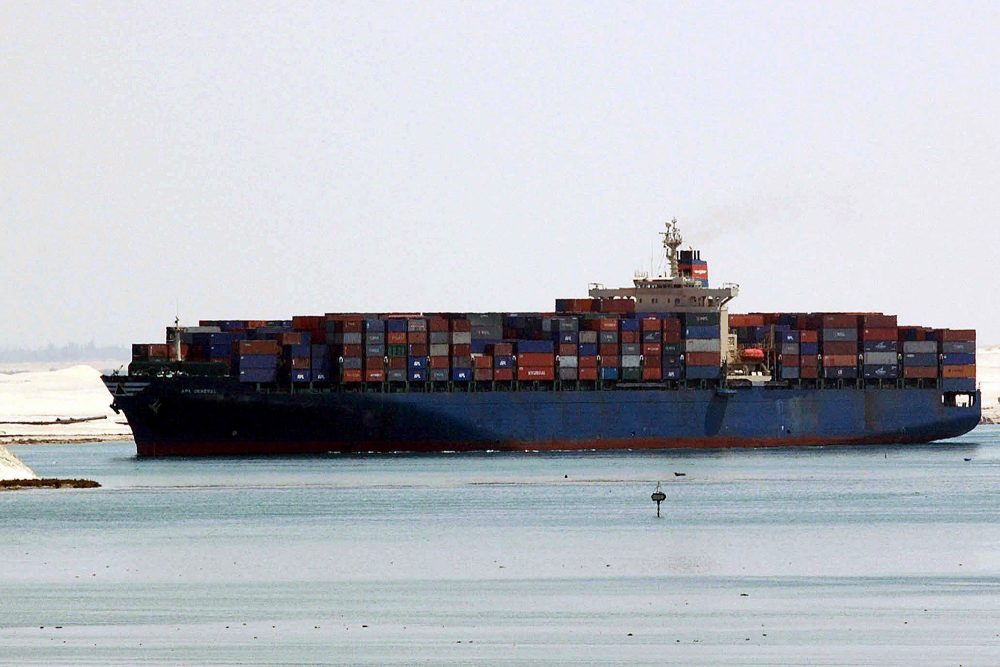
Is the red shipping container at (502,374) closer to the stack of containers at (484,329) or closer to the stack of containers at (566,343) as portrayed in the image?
the stack of containers at (484,329)

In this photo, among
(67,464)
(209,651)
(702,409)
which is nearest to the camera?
(209,651)

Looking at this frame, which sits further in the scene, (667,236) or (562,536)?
(667,236)

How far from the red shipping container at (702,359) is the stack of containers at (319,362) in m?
21.4

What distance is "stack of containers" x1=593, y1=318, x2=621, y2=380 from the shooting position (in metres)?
120

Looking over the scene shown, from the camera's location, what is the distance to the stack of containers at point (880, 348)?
126m

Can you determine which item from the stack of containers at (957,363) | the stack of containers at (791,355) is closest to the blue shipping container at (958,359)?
the stack of containers at (957,363)

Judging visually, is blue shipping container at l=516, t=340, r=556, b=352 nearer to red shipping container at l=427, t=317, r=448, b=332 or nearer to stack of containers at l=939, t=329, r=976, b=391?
red shipping container at l=427, t=317, r=448, b=332

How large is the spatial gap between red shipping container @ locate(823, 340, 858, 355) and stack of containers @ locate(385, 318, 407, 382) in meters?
26.4

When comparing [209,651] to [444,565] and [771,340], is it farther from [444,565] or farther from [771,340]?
[771,340]

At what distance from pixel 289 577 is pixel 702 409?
255ft

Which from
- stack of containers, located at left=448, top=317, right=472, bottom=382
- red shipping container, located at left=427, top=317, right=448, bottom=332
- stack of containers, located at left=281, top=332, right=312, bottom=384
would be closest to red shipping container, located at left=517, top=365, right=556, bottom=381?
stack of containers, located at left=448, top=317, right=472, bottom=382

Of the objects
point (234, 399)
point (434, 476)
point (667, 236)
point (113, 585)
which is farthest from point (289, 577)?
point (667, 236)

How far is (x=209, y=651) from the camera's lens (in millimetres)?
34844

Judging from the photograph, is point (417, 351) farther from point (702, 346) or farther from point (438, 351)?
point (702, 346)
